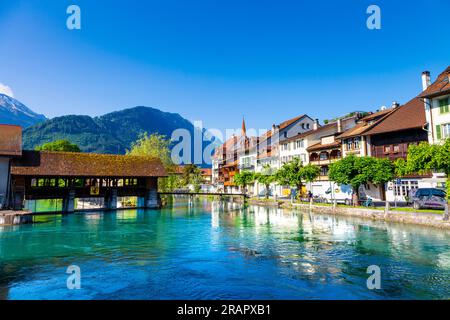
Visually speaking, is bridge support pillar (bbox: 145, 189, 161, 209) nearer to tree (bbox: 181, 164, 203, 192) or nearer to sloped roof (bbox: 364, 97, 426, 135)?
sloped roof (bbox: 364, 97, 426, 135)

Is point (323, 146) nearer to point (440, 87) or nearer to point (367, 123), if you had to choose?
point (367, 123)

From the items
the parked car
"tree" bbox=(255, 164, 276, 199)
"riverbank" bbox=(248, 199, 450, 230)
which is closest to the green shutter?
the parked car

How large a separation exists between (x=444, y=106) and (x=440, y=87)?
1.96m

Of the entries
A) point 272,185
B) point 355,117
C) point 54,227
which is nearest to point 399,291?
point 54,227

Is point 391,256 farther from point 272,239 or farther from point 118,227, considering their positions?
point 118,227

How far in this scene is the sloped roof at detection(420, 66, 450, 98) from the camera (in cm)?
2988

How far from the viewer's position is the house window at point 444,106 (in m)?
30.2

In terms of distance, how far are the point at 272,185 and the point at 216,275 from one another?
5248 centimetres

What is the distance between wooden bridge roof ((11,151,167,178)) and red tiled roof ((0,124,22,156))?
54.8 inches

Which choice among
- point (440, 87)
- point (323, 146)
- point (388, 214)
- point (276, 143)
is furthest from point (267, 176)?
point (440, 87)

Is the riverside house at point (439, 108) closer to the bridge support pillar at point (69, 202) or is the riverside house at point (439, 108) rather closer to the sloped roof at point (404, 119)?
the sloped roof at point (404, 119)

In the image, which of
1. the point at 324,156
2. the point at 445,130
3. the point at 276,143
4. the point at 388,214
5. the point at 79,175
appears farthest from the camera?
the point at 276,143

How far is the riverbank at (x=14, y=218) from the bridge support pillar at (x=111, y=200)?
1392 centimetres

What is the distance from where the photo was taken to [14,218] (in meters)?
28.3
